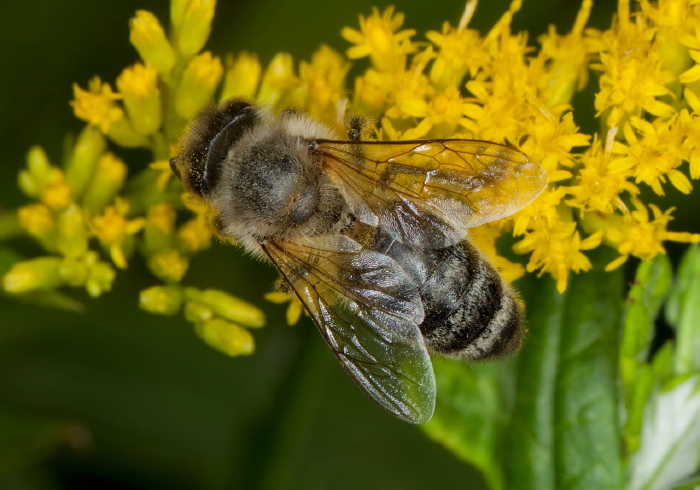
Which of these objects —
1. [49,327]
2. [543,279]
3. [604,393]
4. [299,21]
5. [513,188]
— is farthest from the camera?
[299,21]

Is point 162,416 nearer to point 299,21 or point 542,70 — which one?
point 299,21

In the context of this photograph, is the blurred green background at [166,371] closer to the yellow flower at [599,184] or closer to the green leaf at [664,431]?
the yellow flower at [599,184]

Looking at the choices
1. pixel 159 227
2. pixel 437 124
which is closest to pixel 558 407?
pixel 437 124

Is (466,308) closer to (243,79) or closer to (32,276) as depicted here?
(243,79)

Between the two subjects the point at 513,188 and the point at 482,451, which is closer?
the point at 513,188

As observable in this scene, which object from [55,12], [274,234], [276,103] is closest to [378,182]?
[274,234]

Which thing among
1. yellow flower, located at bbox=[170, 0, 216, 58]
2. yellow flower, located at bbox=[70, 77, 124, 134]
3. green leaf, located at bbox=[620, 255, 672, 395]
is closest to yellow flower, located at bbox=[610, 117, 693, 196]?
green leaf, located at bbox=[620, 255, 672, 395]

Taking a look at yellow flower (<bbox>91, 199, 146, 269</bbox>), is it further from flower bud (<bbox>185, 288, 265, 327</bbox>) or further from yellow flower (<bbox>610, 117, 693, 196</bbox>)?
yellow flower (<bbox>610, 117, 693, 196</bbox>)

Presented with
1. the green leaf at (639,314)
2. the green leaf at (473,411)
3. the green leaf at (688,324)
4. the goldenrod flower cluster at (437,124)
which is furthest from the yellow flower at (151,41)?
the green leaf at (688,324)
